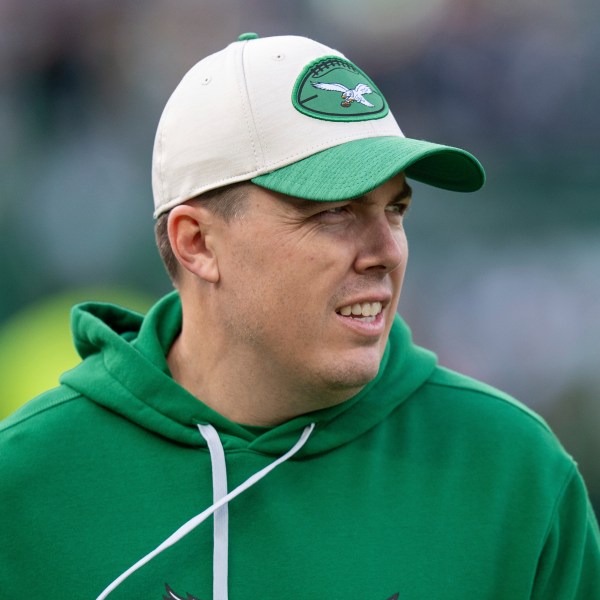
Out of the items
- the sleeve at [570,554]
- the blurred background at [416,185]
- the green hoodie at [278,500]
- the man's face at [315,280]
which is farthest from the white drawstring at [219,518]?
the blurred background at [416,185]

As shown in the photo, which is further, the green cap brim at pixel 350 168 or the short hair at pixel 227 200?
the short hair at pixel 227 200

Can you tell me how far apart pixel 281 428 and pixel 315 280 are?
0.94ft

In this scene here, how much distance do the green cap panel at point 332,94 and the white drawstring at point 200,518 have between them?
553 millimetres

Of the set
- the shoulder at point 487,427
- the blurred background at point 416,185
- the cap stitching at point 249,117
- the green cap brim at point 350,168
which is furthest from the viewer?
the blurred background at point 416,185

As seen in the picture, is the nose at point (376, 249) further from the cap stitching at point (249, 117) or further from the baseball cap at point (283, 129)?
the cap stitching at point (249, 117)

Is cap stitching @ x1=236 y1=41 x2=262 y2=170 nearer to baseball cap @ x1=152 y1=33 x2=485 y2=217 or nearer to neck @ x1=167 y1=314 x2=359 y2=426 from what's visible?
baseball cap @ x1=152 y1=33 x2=485 y2=217

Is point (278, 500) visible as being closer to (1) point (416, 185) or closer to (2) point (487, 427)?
(2) point (487, 427)

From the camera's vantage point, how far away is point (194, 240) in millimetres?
1729

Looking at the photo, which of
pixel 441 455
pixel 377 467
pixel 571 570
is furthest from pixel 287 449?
pixel 571 570

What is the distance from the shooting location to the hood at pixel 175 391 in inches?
68.0

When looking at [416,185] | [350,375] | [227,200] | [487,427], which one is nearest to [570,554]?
[487,427]

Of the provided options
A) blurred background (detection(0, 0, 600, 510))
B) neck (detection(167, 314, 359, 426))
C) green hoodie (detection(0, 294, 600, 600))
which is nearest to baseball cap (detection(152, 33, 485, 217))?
neck (detection(167, 314, 359, 426))

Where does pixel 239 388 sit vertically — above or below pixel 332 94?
below

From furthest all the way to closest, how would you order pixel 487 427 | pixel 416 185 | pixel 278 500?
1. pixel 416 185
2. pixel 487 427
3. pixel 278 500
